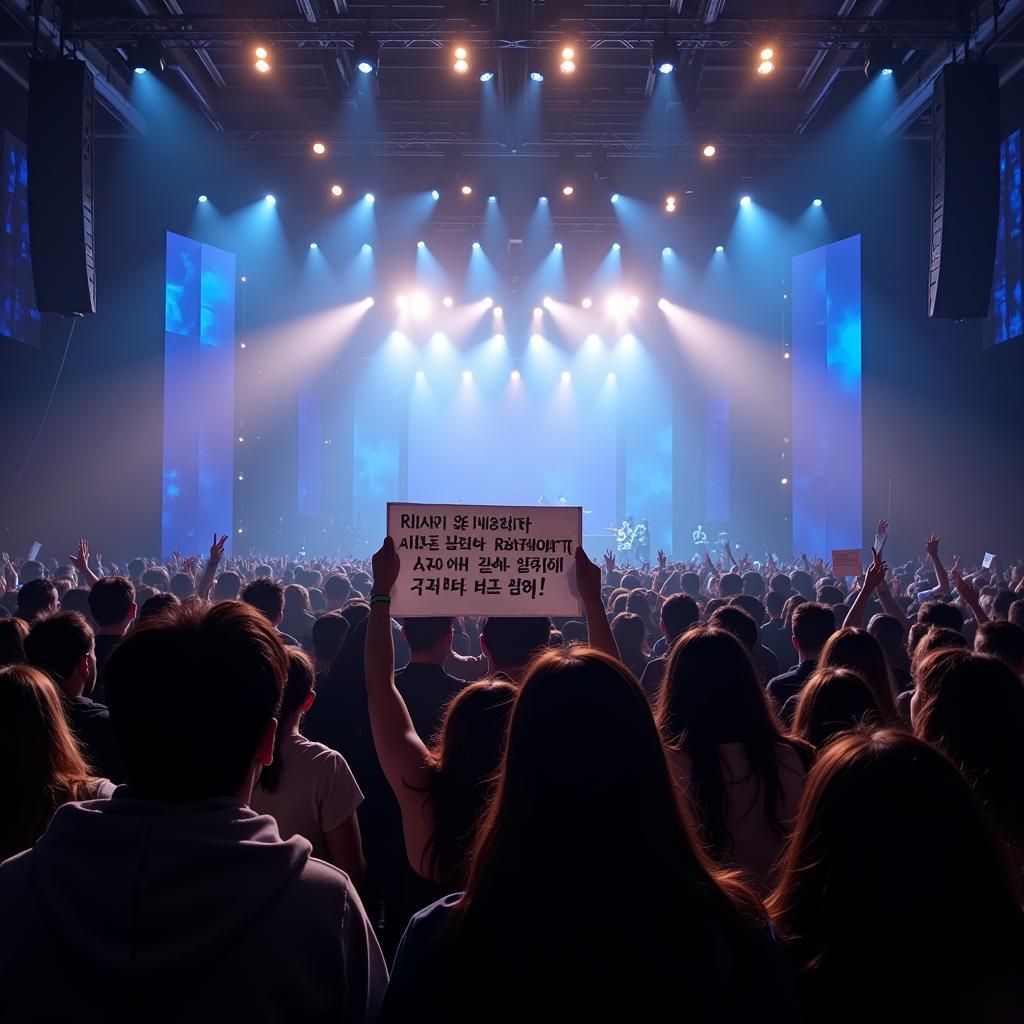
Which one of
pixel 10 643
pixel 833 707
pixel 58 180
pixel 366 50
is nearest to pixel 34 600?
pixel 10 643

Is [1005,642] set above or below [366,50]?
below

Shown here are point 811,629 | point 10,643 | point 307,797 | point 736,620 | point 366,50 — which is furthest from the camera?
point 366,50

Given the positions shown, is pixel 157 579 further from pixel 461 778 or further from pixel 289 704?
pixel 461 778

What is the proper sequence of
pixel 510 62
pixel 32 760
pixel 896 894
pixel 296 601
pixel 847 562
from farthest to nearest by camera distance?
1. pixel 510 62
2. pixel 296 601
3. pixel 847 562
4. pixel 32 760
5. pixel 896 894

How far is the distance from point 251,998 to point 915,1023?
1.03 meters

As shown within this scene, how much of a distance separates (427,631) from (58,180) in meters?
9.27

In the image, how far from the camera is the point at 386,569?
3195mm

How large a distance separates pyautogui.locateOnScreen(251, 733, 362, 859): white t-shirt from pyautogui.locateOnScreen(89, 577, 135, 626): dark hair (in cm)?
248

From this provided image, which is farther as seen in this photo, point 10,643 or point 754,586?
point 754,586

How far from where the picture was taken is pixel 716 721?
2814 mm

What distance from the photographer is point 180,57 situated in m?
16.2

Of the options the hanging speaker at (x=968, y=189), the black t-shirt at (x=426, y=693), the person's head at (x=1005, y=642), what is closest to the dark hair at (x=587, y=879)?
the black t-shirt at (x=426, y=693)

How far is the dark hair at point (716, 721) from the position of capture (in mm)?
2645

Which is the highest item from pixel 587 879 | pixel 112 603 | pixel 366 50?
pixel 366 50
